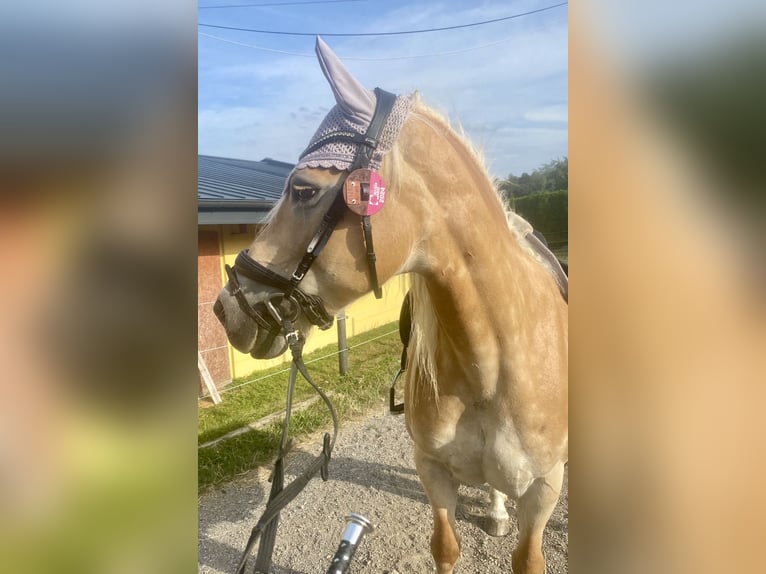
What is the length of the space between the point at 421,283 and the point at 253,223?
45cm

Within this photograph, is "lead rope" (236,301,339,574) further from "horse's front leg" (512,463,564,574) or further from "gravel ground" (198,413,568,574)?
"horse's front leg" (512,463,564,574)

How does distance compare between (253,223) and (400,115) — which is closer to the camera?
(400,115)

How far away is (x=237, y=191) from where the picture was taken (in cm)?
113

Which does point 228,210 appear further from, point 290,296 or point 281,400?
point 281,400

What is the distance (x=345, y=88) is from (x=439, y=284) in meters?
0.46

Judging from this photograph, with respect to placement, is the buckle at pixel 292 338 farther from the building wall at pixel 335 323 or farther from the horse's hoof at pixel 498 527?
the horse's hoof at pixel 498 527

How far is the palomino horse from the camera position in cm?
90

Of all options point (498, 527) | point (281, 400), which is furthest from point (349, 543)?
point (498, 527)
